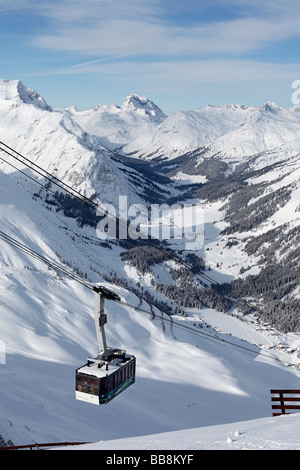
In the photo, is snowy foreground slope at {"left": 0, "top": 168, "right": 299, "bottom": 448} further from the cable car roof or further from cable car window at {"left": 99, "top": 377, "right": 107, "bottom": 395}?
the cable car roof

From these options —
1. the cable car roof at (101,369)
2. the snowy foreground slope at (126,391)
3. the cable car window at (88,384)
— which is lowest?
the snowy foreground slope at (126,391)

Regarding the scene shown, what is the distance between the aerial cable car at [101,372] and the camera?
22094 millimetres

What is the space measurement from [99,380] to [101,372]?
56 cm

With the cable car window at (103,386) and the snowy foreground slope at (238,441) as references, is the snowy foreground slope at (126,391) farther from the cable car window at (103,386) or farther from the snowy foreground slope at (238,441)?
the cable car window at (103,386)

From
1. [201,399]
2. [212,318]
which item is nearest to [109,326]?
[201,399]

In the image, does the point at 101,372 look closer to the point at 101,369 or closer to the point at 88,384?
the point at 101,369

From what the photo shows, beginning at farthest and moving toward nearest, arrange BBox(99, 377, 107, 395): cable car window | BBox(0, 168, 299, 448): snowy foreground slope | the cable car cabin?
BBox(0, 168, 299, 448): snowy foreground slope, the cable car cabin, BBox(99, 377, 107, 395): cable car window

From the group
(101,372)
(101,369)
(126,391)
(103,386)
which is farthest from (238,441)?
(126,391)

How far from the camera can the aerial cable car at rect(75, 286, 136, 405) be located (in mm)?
22094

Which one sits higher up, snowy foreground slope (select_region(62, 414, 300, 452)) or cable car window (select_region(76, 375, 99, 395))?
snowy foreground slope (select_region(62, 414, 300, 452))

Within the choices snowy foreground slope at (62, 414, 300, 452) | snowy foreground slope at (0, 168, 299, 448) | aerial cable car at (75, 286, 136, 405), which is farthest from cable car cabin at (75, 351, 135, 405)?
snowy foreground slope at (0, 168, 299, 448)

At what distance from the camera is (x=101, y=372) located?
23.0m

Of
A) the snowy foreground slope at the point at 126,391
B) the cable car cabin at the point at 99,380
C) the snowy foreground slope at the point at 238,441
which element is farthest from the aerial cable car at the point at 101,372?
the snowy foreground slope at the point at 126,391
